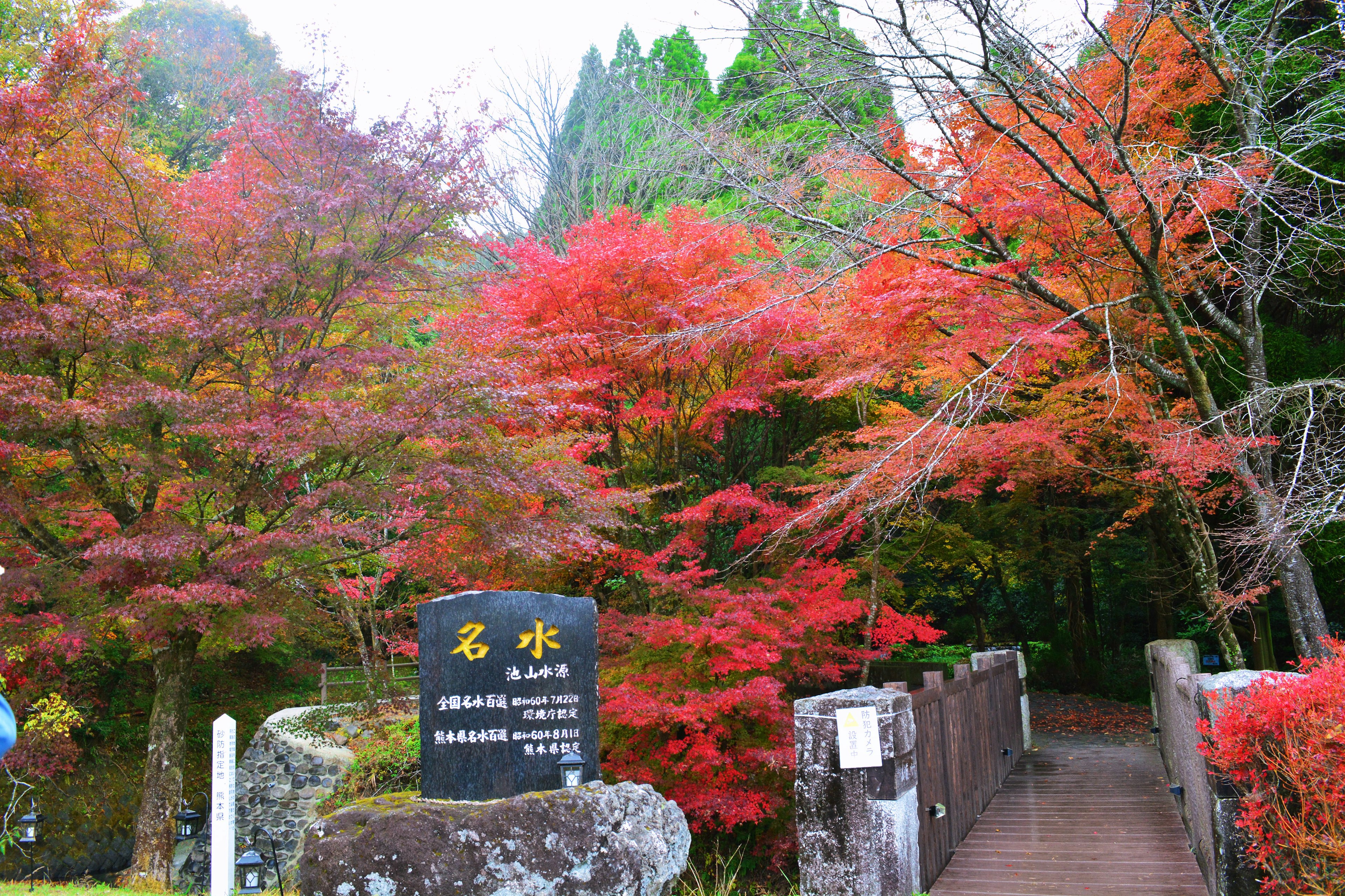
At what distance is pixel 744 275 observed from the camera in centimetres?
821

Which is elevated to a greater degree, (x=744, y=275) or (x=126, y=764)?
(x=744, y=275)

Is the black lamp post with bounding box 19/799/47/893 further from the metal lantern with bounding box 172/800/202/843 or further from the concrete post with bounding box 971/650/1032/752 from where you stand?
the concrete post with bounding box 971/650/1032/752

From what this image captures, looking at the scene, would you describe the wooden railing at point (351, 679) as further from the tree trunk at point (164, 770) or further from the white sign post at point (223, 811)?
the white sign post at point (223, 811)

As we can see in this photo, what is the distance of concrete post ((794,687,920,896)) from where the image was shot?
5379 mm

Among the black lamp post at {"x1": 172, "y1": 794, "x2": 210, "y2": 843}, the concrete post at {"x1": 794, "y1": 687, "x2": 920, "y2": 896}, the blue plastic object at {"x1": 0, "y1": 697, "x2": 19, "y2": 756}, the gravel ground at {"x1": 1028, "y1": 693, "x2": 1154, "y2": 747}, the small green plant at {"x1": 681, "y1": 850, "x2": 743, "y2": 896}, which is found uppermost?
the blue plastic object at {"x1": 0, "y1": 697, "x2": 19, "y2": 756}

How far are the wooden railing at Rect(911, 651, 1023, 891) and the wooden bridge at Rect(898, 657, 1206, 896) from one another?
0.05 ft

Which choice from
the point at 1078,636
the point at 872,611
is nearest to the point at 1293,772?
the point at 872,611

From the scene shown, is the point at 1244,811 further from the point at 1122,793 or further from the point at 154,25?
the point at 154,25

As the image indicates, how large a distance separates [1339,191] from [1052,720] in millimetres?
11123

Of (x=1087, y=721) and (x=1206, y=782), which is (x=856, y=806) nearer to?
(x=1206, y=782)

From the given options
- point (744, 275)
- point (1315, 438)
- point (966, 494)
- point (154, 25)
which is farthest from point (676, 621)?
point (154, 25)

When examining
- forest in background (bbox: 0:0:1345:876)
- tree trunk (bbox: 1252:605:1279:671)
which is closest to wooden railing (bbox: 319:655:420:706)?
forest in background (bbox: 0:0:1345:876)

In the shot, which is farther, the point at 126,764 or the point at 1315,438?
the point at 126,764

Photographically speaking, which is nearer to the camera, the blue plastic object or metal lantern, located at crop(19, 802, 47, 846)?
the blue plastic object
